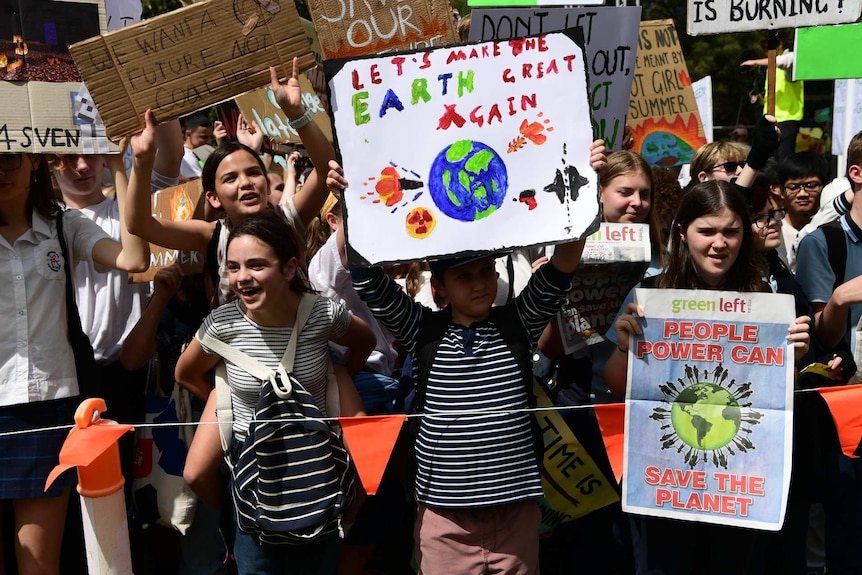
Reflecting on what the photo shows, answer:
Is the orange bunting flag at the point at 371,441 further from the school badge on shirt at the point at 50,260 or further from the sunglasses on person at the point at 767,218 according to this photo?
the sunglasses on person at the point at 767,218

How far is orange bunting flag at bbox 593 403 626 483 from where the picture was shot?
3723 mm

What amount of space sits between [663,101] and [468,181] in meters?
2.74

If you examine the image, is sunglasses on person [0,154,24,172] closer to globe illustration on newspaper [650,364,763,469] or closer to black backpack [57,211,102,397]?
black backpack [57,211,102,397]

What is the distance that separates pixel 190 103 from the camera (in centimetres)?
380

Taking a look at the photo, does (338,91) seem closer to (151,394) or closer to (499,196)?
(499,196)

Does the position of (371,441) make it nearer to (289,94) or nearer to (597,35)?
(289,94)

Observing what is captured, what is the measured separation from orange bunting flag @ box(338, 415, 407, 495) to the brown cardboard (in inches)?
56.4

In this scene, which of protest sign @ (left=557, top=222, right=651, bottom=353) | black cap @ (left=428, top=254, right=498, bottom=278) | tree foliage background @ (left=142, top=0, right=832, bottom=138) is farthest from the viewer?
tree foliage background @ (left=142, top=0, right=832, bottom=138)

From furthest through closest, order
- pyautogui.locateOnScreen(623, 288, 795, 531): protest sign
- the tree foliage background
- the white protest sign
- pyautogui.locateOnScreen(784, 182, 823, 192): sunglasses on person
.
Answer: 1. the tree foliage background
2. the white protest sign
3. pyautogui.locateOnScreen(784, 182, 823, 192): sunglasses on person
4. pyautogui.locateOnScreen(623, 288, 795, 531): protest sign

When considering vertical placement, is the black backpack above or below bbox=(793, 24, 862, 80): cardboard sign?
below

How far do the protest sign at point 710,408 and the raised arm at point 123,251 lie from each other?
6.11 ft

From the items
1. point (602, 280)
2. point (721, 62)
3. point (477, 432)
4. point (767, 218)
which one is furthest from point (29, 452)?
point (721, 62)

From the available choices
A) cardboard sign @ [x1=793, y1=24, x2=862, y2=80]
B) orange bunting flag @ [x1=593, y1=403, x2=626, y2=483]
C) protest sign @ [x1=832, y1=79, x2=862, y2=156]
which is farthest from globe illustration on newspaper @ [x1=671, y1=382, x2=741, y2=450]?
protest sign @ [x1=832, y1=79, x2=862, y2=156]

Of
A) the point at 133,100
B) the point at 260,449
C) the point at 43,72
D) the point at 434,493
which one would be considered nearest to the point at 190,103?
the point at 133,100
